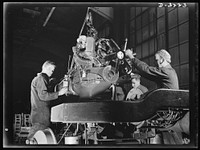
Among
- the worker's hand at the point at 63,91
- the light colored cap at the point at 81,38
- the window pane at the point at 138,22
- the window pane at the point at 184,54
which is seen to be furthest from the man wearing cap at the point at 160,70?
the worker's hand at the point at 63,91

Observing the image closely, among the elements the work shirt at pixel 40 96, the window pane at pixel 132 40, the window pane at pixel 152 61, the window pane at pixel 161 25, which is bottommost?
the work shirt at pixel 40 96

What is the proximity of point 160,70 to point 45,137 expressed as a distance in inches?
45.9

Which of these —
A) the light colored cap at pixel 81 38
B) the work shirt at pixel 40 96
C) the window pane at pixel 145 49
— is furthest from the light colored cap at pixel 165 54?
the work shirt at pixel 40 96

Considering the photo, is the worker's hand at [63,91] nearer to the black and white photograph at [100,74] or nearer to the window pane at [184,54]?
the black and white photograph at [100,74]

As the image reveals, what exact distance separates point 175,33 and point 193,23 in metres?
0.18

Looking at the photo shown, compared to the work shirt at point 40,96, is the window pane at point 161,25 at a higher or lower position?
higher

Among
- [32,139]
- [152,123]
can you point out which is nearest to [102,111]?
[152,123]

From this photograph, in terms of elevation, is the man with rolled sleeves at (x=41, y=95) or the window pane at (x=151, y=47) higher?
the window pane at (x=151, y=47)

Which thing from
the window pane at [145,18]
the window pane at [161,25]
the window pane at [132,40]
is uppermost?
the window pane at [145,18]

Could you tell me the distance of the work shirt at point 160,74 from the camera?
7.41 feet

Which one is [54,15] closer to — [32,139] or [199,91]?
[32,139]

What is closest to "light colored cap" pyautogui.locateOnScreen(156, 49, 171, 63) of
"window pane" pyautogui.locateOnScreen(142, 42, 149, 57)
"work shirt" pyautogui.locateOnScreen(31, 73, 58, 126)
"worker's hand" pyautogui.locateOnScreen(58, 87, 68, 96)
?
"window pane" pyautogui.locateOnScreen(142, 42, 149, 57)

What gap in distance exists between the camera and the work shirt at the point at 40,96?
225cm

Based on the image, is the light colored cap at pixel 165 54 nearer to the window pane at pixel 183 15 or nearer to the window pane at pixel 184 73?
the window pane at pixel 184 73
